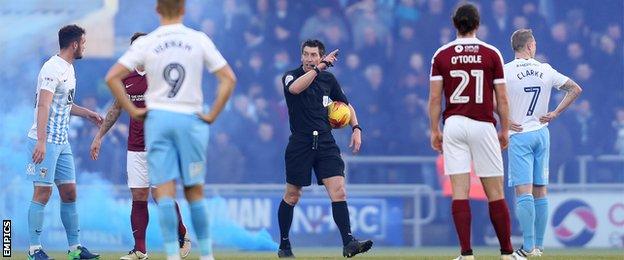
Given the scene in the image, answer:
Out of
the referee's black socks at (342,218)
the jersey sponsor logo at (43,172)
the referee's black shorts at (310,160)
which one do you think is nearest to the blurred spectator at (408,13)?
Answer: the referee's black shorts at (310,160)

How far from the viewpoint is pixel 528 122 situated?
49.2 ft

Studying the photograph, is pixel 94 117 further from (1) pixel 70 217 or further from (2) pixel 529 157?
(2) pixel 529 157

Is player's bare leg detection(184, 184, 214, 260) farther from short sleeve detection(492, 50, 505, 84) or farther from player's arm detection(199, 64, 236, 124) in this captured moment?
short sleeve detection(492, 50, 505, 84)

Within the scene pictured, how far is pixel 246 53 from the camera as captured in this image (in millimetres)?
22406

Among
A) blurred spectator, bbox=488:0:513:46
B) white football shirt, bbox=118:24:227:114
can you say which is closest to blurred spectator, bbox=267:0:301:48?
blurred spectator, bbox=488:0:513:46

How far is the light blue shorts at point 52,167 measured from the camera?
14195 millimetres

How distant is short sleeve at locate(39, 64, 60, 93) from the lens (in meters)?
13.9

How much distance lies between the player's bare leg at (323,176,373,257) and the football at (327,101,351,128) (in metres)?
0.60

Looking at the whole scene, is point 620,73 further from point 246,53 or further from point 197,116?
point 197,116

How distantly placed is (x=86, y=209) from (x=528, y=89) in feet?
28.9

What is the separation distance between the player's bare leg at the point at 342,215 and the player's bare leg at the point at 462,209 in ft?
7.65

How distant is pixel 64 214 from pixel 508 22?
10176 millimetres

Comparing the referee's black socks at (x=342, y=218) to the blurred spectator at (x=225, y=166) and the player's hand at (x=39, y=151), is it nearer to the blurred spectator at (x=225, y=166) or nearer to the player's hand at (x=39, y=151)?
the player's hand at (x=39, y=151)

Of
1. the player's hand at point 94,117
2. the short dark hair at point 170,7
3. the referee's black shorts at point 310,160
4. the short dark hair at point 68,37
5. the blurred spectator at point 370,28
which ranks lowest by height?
the referee's black shorts at point 310,160
